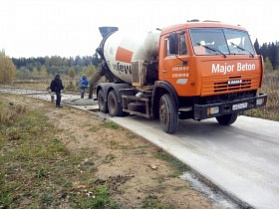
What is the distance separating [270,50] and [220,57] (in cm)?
5993

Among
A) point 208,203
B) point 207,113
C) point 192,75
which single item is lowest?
point 208,203

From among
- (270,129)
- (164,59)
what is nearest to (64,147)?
(164,59)

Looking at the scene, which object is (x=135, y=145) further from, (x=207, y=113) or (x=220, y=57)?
(x=220, y=57)

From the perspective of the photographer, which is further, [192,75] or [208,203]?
[192,75]

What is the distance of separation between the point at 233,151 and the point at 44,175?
3.54 m

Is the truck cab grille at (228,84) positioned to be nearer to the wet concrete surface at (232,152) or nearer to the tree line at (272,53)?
the wet concrete surface at (232,152)

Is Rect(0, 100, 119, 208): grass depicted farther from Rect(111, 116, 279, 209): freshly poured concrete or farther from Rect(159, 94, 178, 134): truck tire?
Rect(159, 94, 178, 134): truck tire

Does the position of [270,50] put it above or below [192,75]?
above

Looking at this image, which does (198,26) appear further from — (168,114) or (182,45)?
(168,114)

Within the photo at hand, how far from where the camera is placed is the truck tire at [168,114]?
7366 mm

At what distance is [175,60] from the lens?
718 cm

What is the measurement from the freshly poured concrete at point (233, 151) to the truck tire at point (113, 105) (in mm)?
1250

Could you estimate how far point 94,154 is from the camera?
20.4 ft

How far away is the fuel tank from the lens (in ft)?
29.5
